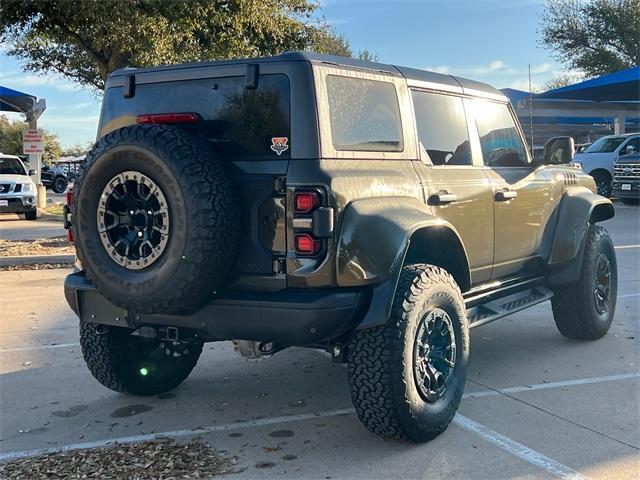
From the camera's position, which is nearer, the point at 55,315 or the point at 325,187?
the point at 325,187

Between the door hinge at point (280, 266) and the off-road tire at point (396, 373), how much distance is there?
0.52m

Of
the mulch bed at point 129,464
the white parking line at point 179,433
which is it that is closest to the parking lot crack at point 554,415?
the white parking line at point 179,433

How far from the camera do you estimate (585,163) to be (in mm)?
19703

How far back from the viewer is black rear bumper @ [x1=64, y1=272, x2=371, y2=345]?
3373 millimetres

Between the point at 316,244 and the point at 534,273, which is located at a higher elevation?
the point at 316,244

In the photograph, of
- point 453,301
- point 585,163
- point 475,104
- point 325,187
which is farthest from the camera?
point 585,163

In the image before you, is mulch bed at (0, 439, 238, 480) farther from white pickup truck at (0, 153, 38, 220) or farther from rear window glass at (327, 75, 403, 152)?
white pickup truck at (0, 153, 38, 220)

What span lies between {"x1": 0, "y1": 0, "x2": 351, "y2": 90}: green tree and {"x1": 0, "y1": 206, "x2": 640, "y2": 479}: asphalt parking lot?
487cm

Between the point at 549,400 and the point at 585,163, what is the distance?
16700 mm

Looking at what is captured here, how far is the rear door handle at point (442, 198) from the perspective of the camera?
4.07 meters

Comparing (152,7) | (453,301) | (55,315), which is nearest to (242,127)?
(453,301)

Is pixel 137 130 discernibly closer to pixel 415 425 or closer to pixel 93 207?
pixel 93 207

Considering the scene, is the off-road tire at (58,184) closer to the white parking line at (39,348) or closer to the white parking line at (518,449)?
the white parking line at (39,348)

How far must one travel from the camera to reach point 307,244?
339 centimetres
